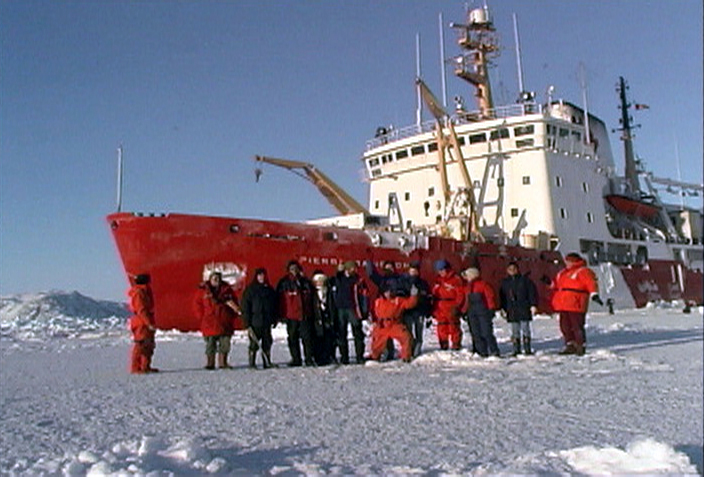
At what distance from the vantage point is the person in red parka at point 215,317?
664 centimetres

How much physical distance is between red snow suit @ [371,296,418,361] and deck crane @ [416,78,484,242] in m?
10.2

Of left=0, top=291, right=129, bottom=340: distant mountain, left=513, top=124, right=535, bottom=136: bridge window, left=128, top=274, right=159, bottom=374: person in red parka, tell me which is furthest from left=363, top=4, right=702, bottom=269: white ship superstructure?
left=128, top=274, right=159, bottom=374: person in red parka

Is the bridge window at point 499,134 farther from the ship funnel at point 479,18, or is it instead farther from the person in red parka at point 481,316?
the person in red parka at point 481,316

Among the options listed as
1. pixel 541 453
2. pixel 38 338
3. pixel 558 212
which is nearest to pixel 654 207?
pixel 558 212

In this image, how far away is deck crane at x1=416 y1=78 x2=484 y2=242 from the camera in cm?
1717

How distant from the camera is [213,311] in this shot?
263 inches

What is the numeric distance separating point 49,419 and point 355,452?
2.04 meters

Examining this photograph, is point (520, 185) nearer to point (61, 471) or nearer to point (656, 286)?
point (656, 286)

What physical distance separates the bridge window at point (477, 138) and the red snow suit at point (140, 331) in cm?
1559

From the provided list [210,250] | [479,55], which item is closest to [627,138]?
[479,55]

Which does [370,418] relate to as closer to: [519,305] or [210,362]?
[210,362]

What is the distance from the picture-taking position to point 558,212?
1909cm

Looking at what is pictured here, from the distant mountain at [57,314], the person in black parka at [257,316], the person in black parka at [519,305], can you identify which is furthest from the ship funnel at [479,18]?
the person in black parka at [257,316]

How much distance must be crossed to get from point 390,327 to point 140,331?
2.60m
